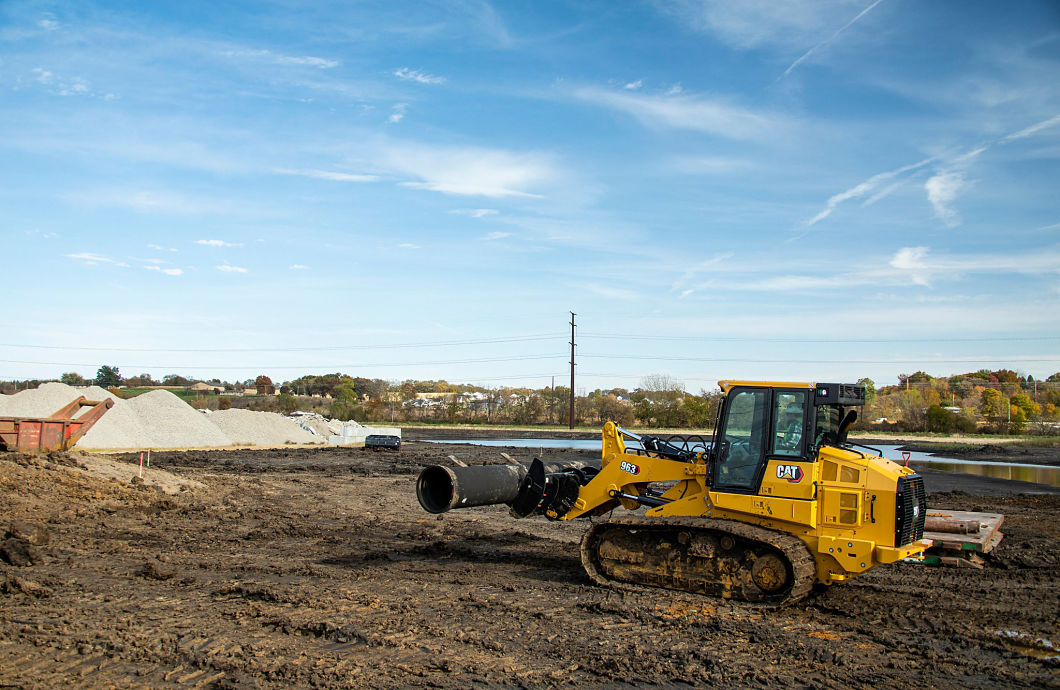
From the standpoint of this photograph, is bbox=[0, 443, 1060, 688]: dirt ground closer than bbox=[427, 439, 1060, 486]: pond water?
Yes

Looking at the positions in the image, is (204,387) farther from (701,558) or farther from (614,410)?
(701,558)

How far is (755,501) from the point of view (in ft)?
28.5

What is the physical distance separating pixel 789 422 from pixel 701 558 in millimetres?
1879

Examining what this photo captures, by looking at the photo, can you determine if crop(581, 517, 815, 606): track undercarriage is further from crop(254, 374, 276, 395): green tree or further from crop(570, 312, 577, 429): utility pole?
crop(254, 374, 276, 395): green tree

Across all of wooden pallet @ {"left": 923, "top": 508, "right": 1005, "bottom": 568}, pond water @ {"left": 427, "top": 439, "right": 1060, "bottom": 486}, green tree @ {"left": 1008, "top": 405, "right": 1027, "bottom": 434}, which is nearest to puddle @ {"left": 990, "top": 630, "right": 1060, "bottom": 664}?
wooden pallet @ {"left": 923, "top": 508, "right": 1005, "bottom": 568}

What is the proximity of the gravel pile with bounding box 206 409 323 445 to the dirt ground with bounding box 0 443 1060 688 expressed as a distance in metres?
28.5

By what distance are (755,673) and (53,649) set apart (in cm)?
628

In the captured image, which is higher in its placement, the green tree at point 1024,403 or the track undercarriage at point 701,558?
the green tree at point 1024,403

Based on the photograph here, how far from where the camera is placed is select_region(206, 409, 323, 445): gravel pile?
139ft

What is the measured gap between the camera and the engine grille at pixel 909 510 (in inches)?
319

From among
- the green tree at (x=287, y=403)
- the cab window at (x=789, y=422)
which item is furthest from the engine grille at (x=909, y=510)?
the green tree at (x=287, y=403)

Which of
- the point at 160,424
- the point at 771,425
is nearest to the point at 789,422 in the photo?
the point at 771,425

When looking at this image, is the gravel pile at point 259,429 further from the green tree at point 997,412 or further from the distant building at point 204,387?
the distant building at point 204,387

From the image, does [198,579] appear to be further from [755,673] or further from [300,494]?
[300,494]
